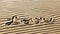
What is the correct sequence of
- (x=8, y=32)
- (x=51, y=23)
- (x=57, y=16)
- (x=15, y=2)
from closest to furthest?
(x=8, y=32) → (x=51, y=23) → (x=57, y=16) → (x=15, y=2)

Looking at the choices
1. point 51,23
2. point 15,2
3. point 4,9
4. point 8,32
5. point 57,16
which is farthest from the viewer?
point 15,2

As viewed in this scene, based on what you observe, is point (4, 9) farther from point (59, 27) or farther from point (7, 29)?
point (59, 27)

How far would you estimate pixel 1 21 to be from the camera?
0.91 m

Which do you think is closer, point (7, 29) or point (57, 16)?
point (7, 29)

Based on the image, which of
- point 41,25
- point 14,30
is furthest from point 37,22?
point 14,30

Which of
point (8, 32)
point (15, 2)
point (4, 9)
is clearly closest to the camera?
point (8, 32)

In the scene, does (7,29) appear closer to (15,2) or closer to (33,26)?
(33,26)

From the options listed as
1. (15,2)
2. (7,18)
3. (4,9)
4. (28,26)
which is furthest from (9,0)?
(28,26)

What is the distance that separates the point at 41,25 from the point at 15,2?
0.55 meters

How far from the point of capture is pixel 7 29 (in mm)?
826

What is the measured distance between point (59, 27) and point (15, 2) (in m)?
0.62

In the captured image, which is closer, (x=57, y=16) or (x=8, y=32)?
(x=8, y=32)

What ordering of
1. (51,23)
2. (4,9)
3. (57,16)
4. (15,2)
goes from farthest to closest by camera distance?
(15,2) → (4,9) → (57,16) → (51,23)

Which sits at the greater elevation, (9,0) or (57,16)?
(9,0)
